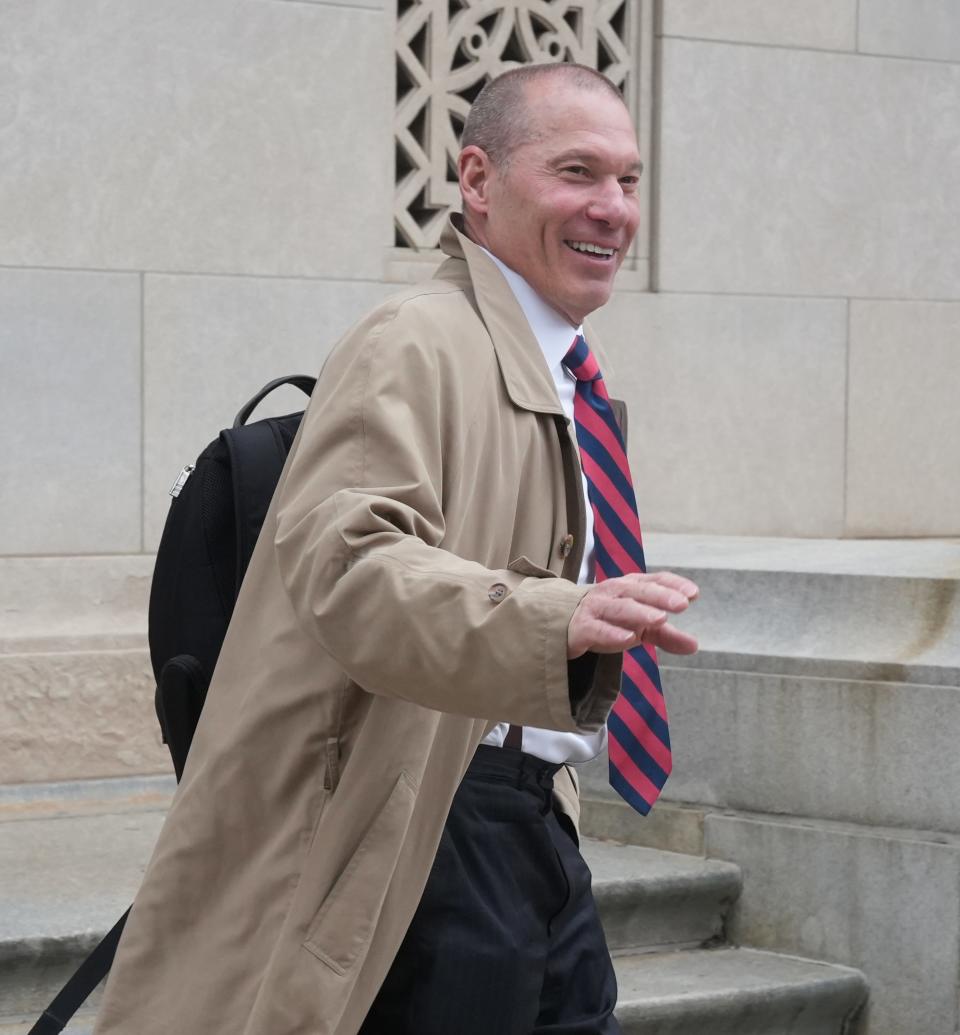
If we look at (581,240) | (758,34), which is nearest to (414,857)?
(581,240)

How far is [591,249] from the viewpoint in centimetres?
248

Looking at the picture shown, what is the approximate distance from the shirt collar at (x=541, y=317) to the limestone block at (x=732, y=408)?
3.34m

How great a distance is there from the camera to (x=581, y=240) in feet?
8.08

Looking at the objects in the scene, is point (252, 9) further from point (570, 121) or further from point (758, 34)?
point (570, 121)

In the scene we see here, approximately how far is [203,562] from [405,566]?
2.43ft

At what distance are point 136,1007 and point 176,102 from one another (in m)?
3.34

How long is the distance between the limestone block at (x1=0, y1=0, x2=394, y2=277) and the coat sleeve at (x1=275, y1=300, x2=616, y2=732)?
9.91ft

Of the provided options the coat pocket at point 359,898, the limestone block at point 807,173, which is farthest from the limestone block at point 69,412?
the coat pocket at point 359,898

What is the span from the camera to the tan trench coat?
6.62 feet

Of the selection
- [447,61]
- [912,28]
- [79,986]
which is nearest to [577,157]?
[79,986]

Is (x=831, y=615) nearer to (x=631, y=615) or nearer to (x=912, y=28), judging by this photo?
(x=912, y=28)

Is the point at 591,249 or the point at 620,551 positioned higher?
the point at 591,249

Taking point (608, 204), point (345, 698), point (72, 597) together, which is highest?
point (608, 204)

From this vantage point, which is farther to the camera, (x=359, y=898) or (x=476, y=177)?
(x=476, y=177)
